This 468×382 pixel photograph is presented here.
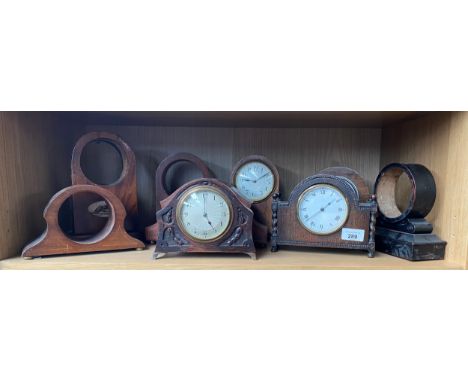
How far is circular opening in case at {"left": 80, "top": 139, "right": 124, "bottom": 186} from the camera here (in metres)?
0.92

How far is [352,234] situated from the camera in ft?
2.17

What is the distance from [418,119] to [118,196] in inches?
34.3

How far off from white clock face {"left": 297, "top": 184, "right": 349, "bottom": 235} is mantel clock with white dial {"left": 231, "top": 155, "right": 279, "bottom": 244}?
0.16 m

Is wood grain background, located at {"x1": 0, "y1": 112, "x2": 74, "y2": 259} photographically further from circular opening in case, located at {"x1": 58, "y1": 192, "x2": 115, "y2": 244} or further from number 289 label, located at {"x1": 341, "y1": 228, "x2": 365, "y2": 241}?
number 289 label, located at {"x1": 341, "y1": 228, "x2": 365, "y2": 241}

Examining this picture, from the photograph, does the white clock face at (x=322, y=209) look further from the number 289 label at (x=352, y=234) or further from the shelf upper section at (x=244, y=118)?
the shelf upper section at (x=244, y=118)

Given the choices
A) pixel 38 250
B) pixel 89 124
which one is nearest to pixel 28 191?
pixel 38 250

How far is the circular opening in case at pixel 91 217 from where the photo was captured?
0.72 m

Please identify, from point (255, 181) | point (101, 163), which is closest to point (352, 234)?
point (255, 181)

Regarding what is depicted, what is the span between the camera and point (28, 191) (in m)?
0.69

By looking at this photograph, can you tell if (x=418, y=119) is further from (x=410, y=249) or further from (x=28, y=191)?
(x=28, y=191)

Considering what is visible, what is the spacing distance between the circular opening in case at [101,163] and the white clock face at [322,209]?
62cm

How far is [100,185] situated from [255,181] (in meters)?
0.45

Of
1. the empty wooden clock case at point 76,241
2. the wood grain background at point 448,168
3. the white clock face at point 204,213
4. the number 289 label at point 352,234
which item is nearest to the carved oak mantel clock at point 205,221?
the white clock face at point 204,213

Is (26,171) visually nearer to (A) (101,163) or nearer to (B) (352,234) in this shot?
(A) (101,163)
